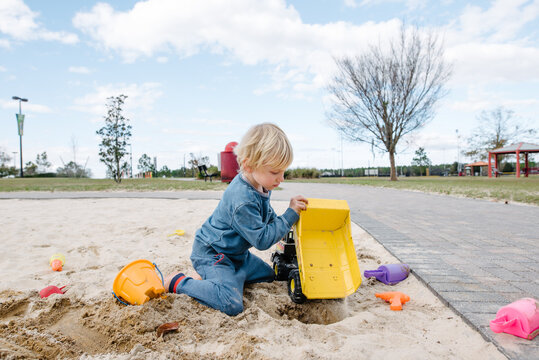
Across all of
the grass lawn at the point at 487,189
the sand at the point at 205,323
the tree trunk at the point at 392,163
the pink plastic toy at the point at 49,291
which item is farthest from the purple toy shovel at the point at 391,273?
the tree trunk at the point at 392,163

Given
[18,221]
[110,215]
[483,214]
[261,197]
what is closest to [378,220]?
[483,214]

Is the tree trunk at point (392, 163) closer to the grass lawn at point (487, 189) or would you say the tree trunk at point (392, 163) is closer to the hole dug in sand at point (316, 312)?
the grass lawn at point (487, 189)

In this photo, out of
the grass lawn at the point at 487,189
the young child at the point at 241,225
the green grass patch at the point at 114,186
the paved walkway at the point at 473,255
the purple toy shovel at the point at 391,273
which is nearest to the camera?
the paved walkway at the point at 473,255

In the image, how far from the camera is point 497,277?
2.36 meters

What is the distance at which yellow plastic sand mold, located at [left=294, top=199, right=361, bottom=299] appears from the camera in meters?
2.13

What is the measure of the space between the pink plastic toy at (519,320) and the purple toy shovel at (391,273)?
33.1 inches

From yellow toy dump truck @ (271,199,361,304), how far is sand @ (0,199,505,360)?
101 millimetres

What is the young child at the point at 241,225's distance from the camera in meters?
1.99

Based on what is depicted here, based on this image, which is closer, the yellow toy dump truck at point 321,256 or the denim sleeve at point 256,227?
the denim sleeve at point 256,227

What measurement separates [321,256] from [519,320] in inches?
42.6

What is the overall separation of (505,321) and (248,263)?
4.73 feet

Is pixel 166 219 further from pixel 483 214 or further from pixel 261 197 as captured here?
pixel 483 214

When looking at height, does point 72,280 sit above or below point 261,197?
below

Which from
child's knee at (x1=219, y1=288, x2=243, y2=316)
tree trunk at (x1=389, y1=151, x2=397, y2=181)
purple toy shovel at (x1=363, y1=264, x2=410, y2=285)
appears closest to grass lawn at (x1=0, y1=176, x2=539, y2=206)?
purple toy shovel at (x1=363, y1=264, x2=410, y2=285)
